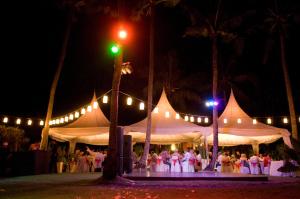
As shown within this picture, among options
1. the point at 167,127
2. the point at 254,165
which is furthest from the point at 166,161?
the point at 254,165

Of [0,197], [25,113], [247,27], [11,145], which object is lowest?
[0,197]

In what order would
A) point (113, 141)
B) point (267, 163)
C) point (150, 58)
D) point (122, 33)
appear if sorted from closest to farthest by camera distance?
point (122, 33) < point (113, 141) < point (267, 163) < point (150, 58)

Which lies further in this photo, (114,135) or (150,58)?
(150,58)

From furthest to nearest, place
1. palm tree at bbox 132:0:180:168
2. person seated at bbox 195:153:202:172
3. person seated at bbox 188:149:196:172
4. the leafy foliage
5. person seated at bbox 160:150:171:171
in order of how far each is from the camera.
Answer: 1. the leafy foliage
2. person seated at bbox 160:150:171:171
3. palm tree at bbox 132:0:180:168
4. person seated at bbox 195:153:202:172
5. person seated at bbox 188:149:196:172

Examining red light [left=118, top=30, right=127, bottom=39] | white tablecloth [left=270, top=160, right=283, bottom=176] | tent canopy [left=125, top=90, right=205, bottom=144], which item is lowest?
white tablecloth [left=270, top=160, right=283, bottom=176]

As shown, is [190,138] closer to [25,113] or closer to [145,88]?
[145,88]

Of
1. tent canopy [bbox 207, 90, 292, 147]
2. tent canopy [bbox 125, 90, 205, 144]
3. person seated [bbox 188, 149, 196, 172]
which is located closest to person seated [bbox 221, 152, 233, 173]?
tent canopy [bbox 207, 90, 292, 147]

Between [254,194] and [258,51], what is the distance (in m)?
30.9

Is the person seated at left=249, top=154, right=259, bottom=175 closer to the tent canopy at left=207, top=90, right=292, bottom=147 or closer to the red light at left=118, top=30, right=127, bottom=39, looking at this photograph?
the tent canopy at left=207, top=90, right=292, bottom=147

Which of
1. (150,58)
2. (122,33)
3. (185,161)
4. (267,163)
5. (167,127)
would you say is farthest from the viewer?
(150,58)

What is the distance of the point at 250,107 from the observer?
1636 inches

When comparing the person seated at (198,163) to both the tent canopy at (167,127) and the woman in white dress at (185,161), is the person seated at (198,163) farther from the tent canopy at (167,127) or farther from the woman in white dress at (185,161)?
the tent canopy at (167,127)

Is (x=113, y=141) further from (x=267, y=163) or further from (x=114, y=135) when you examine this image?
(x=267, y=163)

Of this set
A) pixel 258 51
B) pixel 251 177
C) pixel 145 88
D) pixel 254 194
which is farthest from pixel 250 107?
pixel 254 194
